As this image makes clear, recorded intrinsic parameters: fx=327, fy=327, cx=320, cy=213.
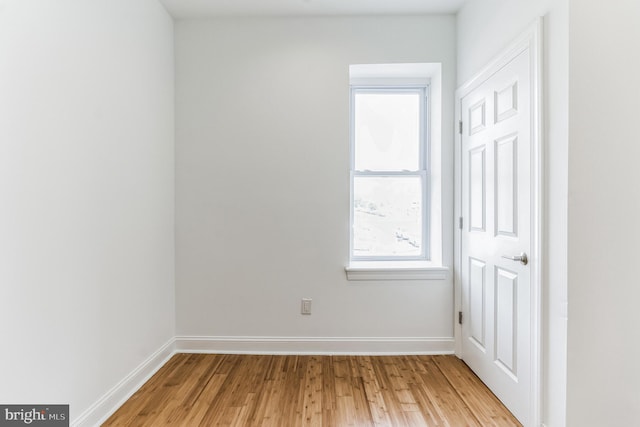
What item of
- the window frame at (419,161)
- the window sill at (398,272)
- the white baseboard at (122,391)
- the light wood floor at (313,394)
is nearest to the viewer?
the white baseboard at (122,391)

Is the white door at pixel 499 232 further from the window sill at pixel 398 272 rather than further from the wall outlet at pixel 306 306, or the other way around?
the wall outlet at pixel 306 306

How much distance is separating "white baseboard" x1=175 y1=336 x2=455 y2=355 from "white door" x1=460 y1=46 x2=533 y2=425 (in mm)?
248

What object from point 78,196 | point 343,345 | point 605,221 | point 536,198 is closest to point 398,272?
point 343,345

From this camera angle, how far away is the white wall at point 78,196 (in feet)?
4.25

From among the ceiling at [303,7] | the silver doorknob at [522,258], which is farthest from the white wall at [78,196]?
the silver doorknob at [522,258]

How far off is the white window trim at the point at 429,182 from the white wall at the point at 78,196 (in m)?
1.52

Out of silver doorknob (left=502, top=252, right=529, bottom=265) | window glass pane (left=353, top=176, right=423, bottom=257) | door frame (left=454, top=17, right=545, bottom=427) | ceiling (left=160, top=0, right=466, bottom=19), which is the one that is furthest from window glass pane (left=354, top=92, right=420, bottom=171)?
silver doorknob (left=502, top=252, right=529, bottom=265)

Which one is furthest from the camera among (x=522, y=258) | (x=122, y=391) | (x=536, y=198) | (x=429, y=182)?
(x=429, y=182)

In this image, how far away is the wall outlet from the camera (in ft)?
8.50

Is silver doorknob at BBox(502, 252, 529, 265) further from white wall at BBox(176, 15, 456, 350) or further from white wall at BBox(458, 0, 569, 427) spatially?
white wall at BBox(176, 15, 456, 350)

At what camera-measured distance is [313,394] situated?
2.01m

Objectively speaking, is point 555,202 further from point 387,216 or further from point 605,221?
point 387,216

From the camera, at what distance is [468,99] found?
7.74 ft

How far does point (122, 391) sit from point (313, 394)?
1134mm
